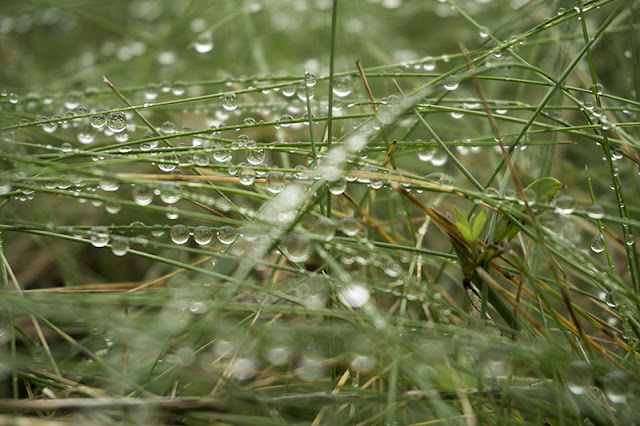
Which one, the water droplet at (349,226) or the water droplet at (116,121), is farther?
the water droplet at (116,121)

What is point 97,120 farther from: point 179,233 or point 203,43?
point 203,43

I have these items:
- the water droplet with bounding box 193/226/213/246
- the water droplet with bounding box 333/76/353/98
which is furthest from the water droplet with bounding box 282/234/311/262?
the water droplet with bounding box 333/76/353/98

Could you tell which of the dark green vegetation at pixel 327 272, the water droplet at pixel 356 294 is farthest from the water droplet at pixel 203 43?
the water droplet at pixel 356 294

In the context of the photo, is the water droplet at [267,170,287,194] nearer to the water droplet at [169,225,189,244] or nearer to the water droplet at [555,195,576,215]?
the water droplet at [169,225,189,244]

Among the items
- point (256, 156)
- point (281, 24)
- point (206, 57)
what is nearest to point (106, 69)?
point (206, 57)

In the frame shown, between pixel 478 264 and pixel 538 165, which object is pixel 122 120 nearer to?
pixel 478 264

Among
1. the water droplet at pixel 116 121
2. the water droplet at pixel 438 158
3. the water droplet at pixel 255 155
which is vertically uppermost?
the water droplet at pixel 116 121

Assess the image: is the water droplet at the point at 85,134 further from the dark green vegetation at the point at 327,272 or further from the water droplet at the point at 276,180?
the water droplet at the point at 276,180
